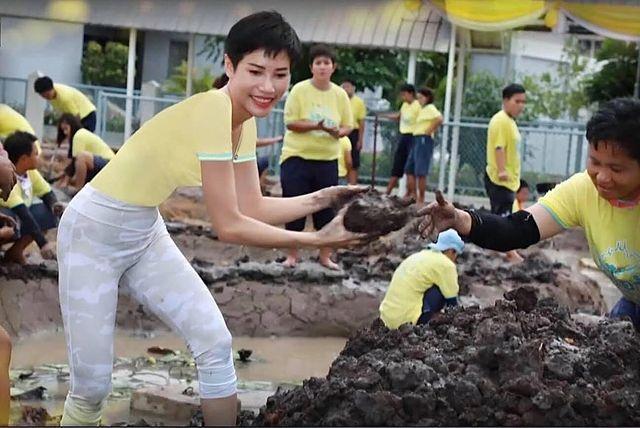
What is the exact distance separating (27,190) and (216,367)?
5.10 meters


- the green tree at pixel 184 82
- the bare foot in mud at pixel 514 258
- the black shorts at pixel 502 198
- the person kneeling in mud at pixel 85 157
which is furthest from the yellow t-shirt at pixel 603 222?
the green tree at pixel 184 82

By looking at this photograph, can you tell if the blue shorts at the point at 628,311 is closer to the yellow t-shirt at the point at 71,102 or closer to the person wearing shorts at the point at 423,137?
the yellow t-shirt at the point at 71,102

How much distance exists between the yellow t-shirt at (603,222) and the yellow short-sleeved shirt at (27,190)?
5.00 meters

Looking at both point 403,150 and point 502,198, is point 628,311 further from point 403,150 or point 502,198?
point 403,150

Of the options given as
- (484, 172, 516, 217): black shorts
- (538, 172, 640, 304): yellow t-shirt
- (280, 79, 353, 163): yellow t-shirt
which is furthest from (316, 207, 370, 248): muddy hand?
(484, 172, 516, 217): black shorts

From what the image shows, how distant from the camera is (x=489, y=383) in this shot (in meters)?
4.43

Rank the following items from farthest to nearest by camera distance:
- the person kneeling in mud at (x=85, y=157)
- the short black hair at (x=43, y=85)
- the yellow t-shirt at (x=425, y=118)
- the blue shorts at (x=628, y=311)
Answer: the yellow t-shirt at (x=425, y=118) → the short black hair at (x=43, y=85) → the person kneeling in mud at (x=85, y=157) → the blue shorts at (x=628, y=311)

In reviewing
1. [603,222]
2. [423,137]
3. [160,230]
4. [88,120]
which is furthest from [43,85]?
[603,222]

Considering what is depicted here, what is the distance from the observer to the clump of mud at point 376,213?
14.9ft

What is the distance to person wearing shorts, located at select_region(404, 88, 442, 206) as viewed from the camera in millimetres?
15484

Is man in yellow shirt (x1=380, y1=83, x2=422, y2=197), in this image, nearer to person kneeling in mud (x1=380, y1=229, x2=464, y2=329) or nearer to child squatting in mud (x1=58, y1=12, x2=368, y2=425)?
person kneeling in mud (x1=380, y1=229, x2=464, y2=329)

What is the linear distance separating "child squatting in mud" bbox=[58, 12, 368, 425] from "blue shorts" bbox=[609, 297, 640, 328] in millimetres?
1518

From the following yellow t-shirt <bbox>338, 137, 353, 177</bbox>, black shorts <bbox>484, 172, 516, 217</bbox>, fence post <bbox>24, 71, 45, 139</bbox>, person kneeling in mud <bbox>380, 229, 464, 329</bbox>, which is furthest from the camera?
fence post <bbox>24, 71, 45, 139</bbox>

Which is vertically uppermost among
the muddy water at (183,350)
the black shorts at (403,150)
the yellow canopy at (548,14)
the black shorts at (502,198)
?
the yellow canopy at (548,14)
